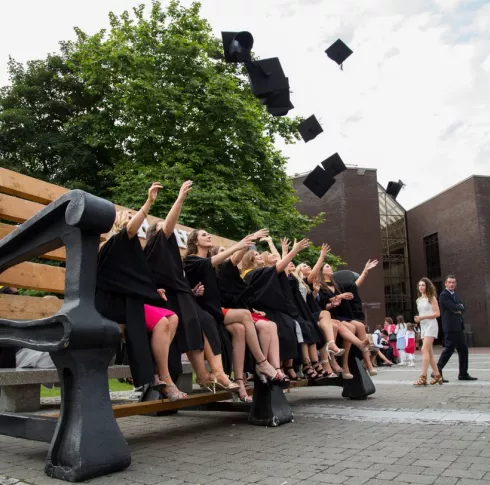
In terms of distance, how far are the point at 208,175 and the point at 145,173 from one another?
7.33 ft

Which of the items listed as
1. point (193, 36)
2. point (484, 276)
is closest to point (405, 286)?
point (484, 276)

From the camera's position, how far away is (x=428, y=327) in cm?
1015

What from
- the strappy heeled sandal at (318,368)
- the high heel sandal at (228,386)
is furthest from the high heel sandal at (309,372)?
the high heel sandal at (228,386)

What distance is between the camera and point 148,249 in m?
5.02

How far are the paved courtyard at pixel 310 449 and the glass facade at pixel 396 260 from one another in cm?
4019

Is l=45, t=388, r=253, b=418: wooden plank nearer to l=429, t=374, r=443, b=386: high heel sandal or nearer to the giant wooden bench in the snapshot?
the giant wooden bench

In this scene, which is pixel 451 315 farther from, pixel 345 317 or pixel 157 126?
pixel 157 126

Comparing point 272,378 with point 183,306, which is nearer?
point 183,306

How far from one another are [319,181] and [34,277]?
6146 mm

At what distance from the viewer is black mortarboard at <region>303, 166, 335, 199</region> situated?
10.1 meters

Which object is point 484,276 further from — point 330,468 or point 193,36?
point 330,468

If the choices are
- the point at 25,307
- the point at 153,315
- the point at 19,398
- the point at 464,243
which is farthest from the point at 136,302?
the point at 464,243

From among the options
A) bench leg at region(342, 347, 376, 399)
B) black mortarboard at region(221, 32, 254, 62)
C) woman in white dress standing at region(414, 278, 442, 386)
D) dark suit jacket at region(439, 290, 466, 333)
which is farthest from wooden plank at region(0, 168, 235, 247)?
dark suit jacket at region(439, 290, 466, 333)

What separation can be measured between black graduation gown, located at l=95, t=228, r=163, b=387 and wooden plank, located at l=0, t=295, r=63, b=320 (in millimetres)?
1554
